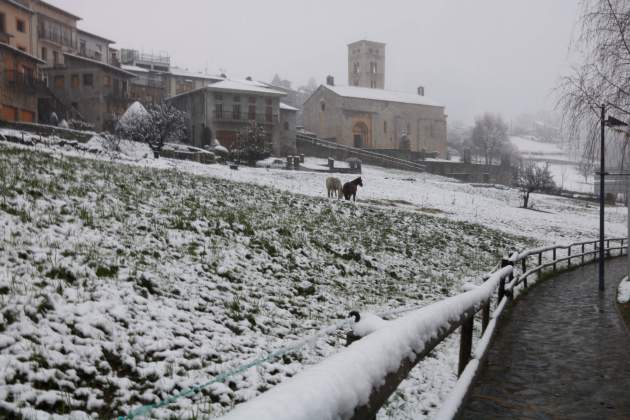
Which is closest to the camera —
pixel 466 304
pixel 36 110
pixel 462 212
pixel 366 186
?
pixel 466 304

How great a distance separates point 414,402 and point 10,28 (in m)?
59.9

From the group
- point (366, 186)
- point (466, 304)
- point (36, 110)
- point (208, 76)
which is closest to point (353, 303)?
point (466, 304)

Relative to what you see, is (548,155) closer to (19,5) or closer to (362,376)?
(19,5)

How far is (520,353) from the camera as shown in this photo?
7.70m

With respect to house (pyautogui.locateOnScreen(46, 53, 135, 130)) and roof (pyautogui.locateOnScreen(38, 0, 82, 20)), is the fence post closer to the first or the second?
house (pyautogui.locateOnScreen(46, 53, 135, 130))

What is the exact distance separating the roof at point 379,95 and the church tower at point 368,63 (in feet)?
70.8

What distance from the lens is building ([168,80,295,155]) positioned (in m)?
61.9

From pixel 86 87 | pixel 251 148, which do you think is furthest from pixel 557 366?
pixel 86 87

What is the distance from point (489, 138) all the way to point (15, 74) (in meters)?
98.6

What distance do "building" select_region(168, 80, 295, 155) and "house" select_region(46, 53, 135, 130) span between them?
11341 mm

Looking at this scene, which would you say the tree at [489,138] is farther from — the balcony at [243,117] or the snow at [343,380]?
the snow at [343,380]

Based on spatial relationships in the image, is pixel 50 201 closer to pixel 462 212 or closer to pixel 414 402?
pixel 414 402

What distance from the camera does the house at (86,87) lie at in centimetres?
5422

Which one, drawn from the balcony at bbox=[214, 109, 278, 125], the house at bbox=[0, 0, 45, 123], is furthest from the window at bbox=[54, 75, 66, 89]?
the balcony at bbox=[214, 109, 278, 125]
